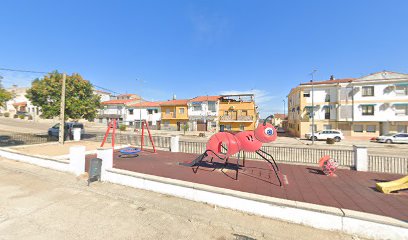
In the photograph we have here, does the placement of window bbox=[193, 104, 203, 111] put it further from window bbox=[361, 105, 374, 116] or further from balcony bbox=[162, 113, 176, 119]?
window bbox=[361, 105, 374, 116]

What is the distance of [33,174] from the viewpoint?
343 inches

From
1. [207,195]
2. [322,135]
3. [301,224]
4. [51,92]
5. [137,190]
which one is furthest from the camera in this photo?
[322,135]

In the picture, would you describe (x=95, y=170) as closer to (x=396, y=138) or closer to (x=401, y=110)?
(x=396, y=138)

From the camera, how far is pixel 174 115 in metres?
42.4

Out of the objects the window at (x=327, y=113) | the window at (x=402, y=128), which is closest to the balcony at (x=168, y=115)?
the window at (x=327, y=113)

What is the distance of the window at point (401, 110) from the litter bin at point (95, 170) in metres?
40.4

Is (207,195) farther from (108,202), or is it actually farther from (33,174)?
(33,174)

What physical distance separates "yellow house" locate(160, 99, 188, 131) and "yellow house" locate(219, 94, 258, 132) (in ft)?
29.4

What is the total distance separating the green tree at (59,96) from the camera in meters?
17.4

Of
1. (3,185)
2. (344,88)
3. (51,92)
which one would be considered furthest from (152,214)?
(344,88)

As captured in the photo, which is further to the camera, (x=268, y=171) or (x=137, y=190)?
(x=268, y=171)

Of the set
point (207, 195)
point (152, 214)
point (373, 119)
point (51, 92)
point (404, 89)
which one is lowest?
point (152, 214)

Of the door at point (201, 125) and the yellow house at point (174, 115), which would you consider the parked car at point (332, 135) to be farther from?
the yellow house at point (174, 115)

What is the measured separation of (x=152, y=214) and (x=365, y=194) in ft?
24.2
